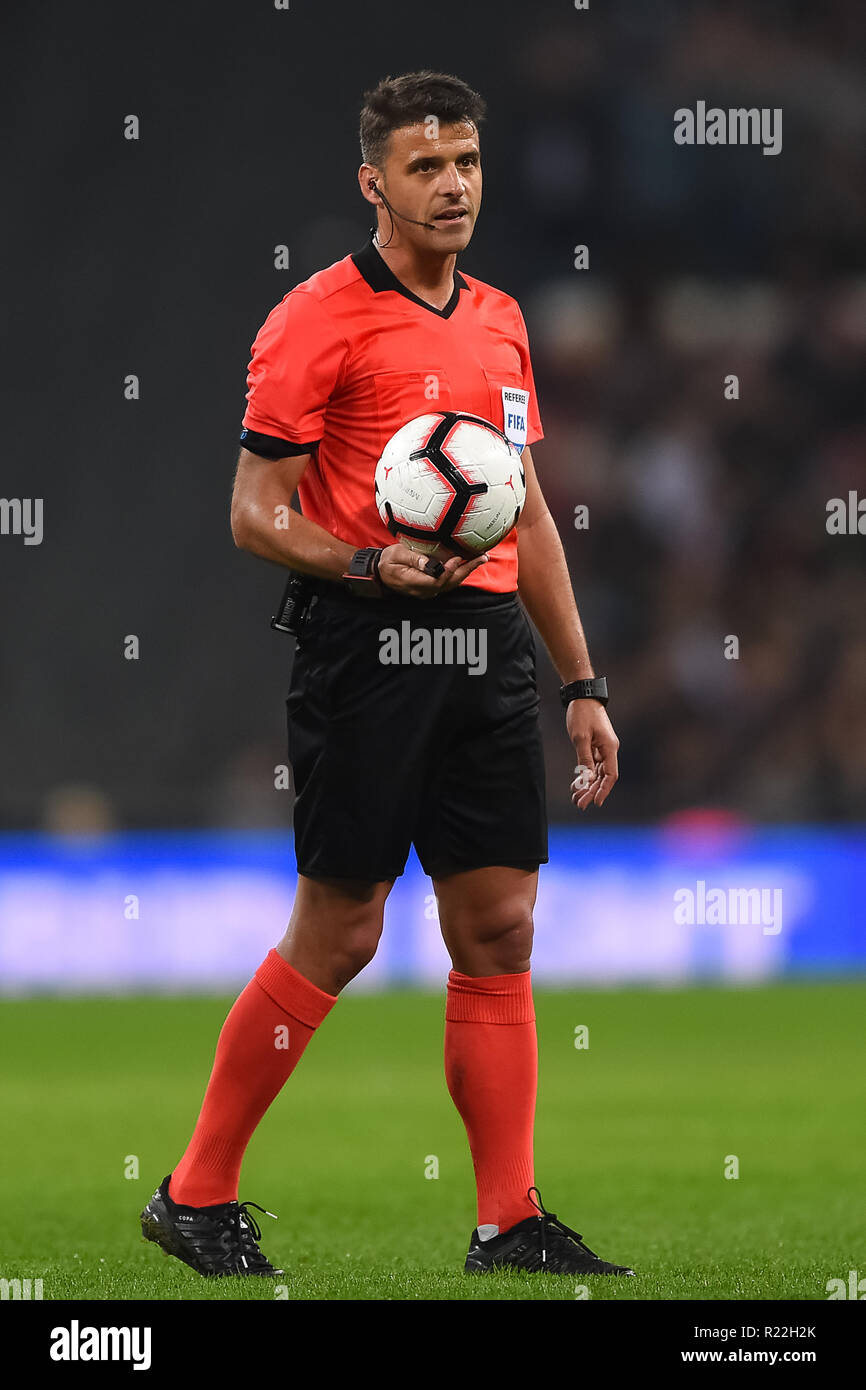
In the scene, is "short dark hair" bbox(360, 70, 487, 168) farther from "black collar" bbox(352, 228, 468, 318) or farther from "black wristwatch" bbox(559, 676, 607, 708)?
"black wristwatch" bbox(559, 676, 607, 708)

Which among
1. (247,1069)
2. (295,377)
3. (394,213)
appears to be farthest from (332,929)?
(394,213)

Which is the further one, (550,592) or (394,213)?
(550,592)

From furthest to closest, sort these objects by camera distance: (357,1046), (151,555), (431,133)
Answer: (151,555) < (357,1046) < (431,133)

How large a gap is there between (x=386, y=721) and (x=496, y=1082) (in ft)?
2.26

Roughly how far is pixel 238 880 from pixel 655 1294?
716 cm

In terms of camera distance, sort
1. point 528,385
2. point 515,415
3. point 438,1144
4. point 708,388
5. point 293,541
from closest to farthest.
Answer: point 293,541, point 515,415, point 528,385, point 438,1144, point 708,388

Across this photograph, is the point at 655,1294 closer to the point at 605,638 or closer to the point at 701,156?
the point at 605,638

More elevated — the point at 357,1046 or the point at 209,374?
the point at 209,374

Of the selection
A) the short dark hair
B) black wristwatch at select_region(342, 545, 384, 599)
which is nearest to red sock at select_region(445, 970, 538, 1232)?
black wristwatch at select_region(342, 545, 384, 599)

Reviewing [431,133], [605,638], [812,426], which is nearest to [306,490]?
[431,133]

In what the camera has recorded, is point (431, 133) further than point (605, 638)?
No

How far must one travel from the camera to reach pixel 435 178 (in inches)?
134

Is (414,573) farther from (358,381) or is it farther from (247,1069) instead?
(247,1069)

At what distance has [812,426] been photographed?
13.2 m
